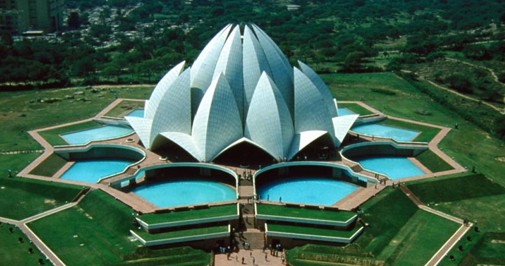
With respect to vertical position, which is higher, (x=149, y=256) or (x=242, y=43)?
(x=242, y=43)

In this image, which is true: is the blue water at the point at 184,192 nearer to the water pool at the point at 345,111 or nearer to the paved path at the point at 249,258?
the paved path at the point at 249,258

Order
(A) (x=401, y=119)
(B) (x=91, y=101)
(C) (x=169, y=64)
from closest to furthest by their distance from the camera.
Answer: (A) (x=401, y=119) < (B) (x=91, y=101) < (C) (x=169, y=64)

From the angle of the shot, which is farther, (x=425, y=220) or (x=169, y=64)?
(x=169, y=64)

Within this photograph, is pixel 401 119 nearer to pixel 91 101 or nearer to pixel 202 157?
pixel 202 157

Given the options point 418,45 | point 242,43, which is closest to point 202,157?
point 242,43

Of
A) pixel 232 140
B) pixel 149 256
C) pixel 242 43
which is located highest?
pixel 242 43

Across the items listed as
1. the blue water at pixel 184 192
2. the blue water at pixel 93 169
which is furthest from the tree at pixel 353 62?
the blue water at pixel 184 192

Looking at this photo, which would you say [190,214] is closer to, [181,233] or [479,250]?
[181,233]

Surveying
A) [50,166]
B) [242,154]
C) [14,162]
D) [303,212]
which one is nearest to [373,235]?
[303,212]

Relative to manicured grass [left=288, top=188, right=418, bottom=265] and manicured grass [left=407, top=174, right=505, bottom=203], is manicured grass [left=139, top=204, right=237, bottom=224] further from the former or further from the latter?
manicured grass [left=407, top=174, right=505, bottom=203]
